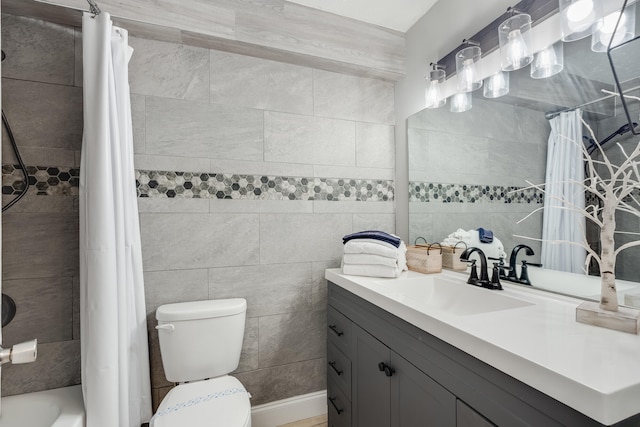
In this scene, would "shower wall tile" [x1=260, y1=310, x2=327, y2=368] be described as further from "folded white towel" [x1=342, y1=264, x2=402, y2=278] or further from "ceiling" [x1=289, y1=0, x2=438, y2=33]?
"ceiling" [x1=289, y1=0, x2=438, y2=33]

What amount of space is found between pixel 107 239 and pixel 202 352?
2.32ft

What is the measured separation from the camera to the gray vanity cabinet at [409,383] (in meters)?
0.72

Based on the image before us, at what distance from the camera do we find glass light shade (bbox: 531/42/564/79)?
121 centimetres

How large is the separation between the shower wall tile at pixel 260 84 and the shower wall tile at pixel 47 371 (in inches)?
60.2

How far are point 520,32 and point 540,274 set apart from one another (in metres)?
1.03

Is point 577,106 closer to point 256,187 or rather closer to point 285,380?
point 256,187

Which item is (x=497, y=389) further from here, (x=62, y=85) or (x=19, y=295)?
(x=62, y=85)

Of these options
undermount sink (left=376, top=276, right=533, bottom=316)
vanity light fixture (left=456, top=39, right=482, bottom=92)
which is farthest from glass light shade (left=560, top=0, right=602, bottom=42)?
undermount sink (left=376, top=276, right=533, bottom=316)

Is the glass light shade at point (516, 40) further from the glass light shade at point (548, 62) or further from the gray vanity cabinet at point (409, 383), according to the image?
the gray vanity cabinet at point (409, 383)

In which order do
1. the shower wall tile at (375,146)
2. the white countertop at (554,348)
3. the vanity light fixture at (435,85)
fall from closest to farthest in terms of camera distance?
the white countertop at (554,348) < the vanity light fixture at (435,85) < the shower wall tile at (375,146)

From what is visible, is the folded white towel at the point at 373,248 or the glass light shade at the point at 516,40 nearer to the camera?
the glass light shade at the point at 516,40

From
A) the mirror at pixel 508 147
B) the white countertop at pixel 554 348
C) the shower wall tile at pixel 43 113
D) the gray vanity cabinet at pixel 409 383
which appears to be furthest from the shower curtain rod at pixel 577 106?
the shower wall tile at pixel 43 113

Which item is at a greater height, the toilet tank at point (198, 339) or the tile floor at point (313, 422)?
the toilet tank at point (198, 339)

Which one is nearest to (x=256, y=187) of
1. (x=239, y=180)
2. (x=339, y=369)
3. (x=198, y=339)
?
(x=239, y=180)
